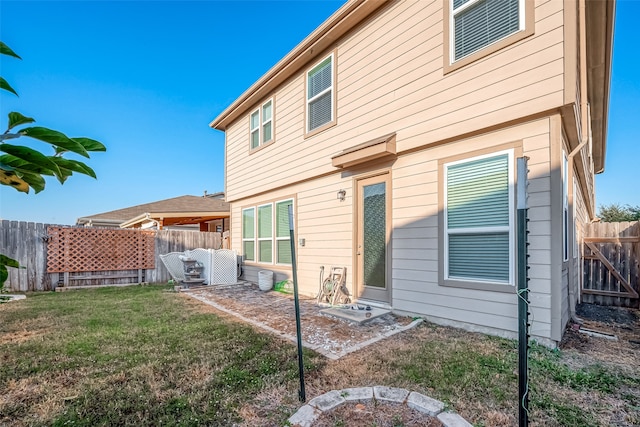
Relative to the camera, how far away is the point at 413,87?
486 cm

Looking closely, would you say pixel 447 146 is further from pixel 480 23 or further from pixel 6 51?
pixel 6 51

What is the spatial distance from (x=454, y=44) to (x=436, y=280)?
333 cm

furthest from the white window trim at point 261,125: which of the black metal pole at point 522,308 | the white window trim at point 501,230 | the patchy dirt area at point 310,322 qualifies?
the black metal pole at point 522,308

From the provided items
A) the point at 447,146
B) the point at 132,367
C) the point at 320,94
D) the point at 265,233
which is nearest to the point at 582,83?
the point at 447,146

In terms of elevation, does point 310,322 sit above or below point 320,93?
below

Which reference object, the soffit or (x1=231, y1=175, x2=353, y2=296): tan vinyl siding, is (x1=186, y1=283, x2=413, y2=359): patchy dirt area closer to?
(x1=231, y1=175, x2=353, y2=296): tan vinyl siding

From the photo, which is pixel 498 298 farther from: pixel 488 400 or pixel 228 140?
pixel 228 140

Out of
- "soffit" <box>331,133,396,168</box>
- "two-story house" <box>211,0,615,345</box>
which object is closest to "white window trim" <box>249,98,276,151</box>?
"two-story house" <box>211,0,615,345</box>

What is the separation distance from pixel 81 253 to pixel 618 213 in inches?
1123

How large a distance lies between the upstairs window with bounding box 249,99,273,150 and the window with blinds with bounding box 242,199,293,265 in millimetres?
1747

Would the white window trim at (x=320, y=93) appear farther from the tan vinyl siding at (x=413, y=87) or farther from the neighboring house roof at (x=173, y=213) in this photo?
the neighboring house roof at (x=173, y=213)

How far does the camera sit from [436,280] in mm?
4527

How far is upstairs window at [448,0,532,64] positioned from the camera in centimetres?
391

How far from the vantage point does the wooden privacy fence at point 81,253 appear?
7.96 meters
